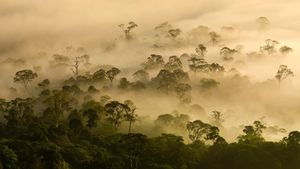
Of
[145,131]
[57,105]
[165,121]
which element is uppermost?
[57,105]

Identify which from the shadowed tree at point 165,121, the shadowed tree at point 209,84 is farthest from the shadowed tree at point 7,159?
the shadowed tree at point 209,84

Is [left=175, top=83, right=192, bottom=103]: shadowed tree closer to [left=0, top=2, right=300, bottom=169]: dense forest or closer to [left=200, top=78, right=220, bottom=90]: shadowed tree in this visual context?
[left=0, top=2, right=300, bottom=169]: dense forest

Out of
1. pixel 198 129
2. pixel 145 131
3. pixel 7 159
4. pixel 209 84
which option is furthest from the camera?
pixel 209 84

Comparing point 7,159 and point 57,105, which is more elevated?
point 57,105

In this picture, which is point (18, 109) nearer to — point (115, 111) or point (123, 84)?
point (115, 111)

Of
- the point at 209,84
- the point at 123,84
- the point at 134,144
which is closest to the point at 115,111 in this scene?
the point at 134,144

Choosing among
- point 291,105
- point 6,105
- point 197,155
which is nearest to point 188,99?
point 291,105

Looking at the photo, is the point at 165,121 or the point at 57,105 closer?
the point at 165,121

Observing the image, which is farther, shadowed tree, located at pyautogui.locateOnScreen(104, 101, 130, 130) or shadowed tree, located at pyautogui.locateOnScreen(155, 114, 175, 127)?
shadowed tree, located at pyautogui.locateOnScreen(155, 114, 175, 127)

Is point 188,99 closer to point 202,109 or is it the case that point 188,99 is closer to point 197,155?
point 202,109

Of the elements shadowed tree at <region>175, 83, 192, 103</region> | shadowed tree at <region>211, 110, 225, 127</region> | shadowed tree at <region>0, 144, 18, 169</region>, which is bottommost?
shadowed tree at <region>0, 144, 18, 169</region>

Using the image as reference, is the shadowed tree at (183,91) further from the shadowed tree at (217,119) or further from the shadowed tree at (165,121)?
the shadowed tree at (165,121)

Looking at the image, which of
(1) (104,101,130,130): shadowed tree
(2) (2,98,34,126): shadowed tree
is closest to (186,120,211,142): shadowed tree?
(1) (104,101,130,130): shadowed tree

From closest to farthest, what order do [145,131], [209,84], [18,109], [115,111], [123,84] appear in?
[115,111]
[145,131]
[18,109]
[123,84]
[209,84]
